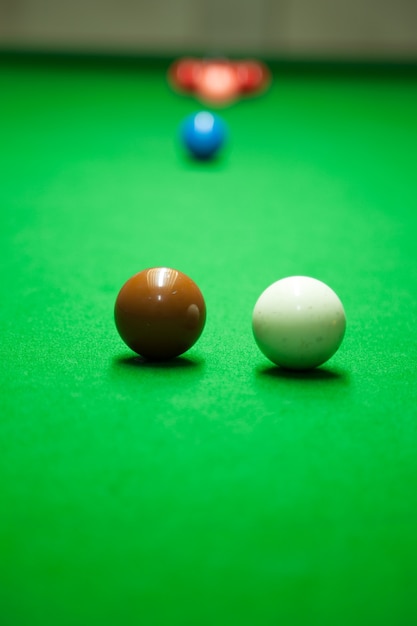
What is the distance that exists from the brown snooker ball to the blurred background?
12.9m

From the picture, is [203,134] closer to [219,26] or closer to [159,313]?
[159,313]

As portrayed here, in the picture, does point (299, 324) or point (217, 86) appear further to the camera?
point (217, 86)

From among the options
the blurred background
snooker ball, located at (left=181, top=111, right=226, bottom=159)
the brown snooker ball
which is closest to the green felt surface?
the brown snooker ball

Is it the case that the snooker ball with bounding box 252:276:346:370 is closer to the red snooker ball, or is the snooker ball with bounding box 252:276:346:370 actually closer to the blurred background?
the red snooker ball

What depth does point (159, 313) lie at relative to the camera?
3.05m

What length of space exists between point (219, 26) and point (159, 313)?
43.6 ft

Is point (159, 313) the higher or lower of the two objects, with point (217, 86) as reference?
lower

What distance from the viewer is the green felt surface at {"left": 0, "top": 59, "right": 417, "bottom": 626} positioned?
73.1 inches

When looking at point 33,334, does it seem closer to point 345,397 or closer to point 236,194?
point 345,397

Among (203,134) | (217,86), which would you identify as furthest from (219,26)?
(203,134)

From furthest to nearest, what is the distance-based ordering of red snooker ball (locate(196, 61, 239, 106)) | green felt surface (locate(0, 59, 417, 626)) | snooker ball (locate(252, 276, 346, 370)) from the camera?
red snooker ball (locate(196, 61, 239, 106)), snooker ball (locate(252, 276, 346, 370)), green felt surface (locate(0, 59, 417, 626))

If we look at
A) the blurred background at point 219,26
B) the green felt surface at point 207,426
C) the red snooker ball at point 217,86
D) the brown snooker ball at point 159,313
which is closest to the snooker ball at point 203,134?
the green felt surface at point 207,426

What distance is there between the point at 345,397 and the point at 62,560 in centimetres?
121

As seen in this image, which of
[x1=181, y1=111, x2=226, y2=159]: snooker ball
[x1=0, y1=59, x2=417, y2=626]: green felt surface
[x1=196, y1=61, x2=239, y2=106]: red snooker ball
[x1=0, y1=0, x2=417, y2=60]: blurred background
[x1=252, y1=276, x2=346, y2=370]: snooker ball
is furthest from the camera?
[x1=0, y1=0, x2=417, y2=60]: blurred background
